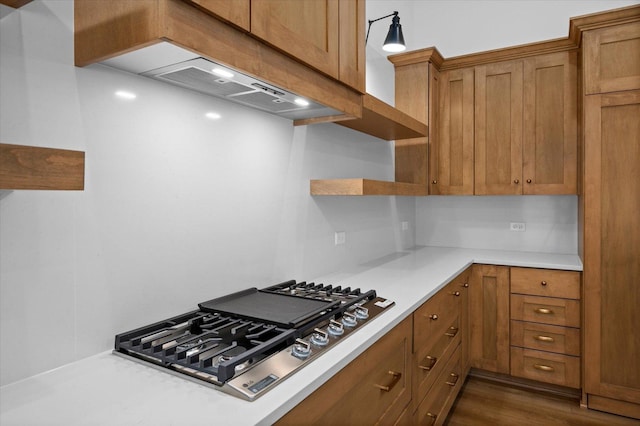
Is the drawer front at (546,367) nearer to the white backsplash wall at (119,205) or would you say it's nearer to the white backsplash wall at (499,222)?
the white backsplash wall at (499,222)

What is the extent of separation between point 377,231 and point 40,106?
7.71 feet

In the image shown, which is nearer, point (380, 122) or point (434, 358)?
point (434, 358)

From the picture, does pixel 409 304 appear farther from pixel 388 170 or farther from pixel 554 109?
pixel 554 109

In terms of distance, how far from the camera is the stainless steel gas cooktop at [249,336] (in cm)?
100

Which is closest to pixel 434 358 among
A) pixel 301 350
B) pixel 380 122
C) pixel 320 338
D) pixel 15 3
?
pixel 320 338

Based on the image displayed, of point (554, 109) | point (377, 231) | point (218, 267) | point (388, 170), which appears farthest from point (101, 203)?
point (554, 109)

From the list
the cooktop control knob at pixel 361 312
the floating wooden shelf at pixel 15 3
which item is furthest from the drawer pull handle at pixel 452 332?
the floating wooden shelf at pixel 15 3

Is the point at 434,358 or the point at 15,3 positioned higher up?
the point at 15,3

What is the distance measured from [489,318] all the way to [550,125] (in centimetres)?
152

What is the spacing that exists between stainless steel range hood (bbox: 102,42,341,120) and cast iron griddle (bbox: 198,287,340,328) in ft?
2.54

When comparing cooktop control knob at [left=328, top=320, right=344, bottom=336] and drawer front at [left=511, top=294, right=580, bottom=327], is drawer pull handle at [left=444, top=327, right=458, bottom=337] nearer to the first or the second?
drawer front at [left=511, top=294, right=580, bottom=327]

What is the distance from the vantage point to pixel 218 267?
5.32 feet

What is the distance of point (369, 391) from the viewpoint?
4.48ft

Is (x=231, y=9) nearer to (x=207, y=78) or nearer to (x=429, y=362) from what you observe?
(x=207, y=78)
